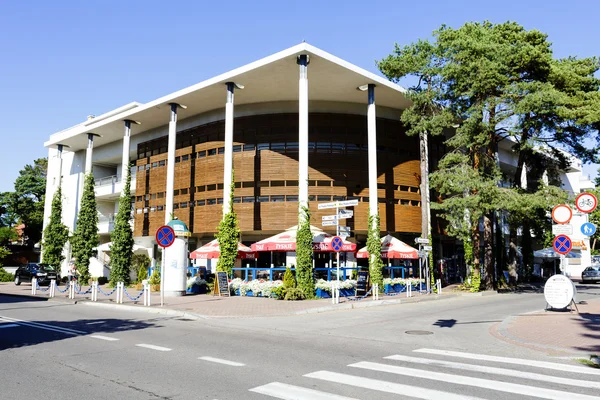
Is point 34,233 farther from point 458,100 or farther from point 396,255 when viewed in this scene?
point 458,100

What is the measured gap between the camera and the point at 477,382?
22.8 feet

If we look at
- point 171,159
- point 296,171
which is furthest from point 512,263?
point 171,159

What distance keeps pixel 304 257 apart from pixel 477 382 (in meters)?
16.7

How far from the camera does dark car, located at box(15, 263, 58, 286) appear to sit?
1362 inches

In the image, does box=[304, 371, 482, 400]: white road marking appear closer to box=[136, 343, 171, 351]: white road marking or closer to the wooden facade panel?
box=[136, 343, 171, 351]: white road marking

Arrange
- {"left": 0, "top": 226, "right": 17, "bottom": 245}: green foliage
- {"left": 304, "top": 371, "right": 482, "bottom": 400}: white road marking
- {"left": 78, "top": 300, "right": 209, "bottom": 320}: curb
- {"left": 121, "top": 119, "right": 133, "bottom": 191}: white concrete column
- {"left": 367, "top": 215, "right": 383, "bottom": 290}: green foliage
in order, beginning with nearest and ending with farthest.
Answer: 1. {"left": 304, "top": 371, "right": 482, "bottom": 400}: white road marking
2. {"left": 78, "top": 300, "right": 209, "bottom": 320}: curb
3. {"left": 367, "top": 215, "right": 383, "bottom": 290}: green foliage
4. {"left": 121, "top": 119, "right": 133, "bottom": 191}: white concrete column
5. {"left": 0, "top": 226, "right": 17, "bottom": 245}: green foliage

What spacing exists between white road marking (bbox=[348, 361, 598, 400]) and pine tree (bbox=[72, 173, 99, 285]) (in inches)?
1256

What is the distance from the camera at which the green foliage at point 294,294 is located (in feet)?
72.2

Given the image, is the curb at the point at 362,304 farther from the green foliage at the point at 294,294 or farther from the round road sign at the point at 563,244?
the round road sign at the point at 563,244

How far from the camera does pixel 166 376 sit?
723 cm

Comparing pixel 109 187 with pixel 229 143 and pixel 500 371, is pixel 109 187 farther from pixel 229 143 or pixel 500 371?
pixel 500 371

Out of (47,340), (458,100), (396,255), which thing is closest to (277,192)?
(396,255)

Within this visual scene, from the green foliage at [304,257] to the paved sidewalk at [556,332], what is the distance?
1001 cm

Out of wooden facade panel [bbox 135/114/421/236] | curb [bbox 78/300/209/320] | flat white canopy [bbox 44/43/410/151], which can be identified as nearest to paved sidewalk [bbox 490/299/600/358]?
curb [bbox 78/300/209/320]
